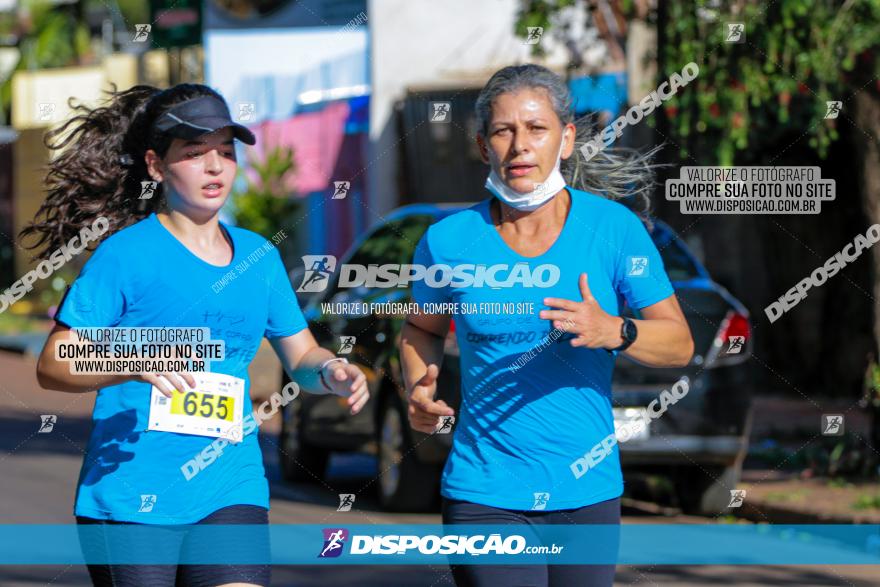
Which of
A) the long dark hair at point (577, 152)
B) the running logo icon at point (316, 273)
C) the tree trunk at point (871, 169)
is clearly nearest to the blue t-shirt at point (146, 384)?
the long dark hair at point (577, 152)

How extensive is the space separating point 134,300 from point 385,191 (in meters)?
21.9

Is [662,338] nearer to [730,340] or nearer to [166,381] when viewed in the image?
[166,381]

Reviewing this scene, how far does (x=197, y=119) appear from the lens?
169 inches

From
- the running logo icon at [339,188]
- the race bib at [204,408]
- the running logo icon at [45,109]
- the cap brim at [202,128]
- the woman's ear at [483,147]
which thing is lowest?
the race bib at [204,408]

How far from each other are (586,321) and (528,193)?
570 millimetres

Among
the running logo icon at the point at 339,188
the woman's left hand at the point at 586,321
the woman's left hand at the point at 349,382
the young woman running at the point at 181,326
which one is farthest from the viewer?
the running logo icon at the point at 339,188

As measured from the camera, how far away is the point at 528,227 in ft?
14.1

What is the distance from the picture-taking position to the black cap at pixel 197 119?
14.0 ft

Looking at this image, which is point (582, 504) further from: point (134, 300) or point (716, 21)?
point (716, 21)

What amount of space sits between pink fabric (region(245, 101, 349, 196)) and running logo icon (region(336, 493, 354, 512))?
1762 cm

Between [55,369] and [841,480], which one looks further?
[841,480]

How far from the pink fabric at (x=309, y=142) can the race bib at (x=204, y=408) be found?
2372 centimetres

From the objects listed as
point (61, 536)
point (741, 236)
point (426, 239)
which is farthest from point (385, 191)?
point (426, 239)

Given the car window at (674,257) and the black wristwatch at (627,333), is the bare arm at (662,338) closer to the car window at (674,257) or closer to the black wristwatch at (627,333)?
the black wristwatch at (627,333)
